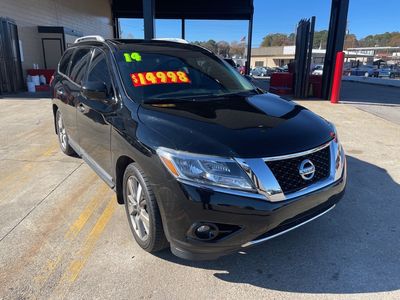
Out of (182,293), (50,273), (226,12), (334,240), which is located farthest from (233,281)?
(226,12)

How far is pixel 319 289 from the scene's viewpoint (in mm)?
2570

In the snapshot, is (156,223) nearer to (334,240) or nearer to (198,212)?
(198,212)

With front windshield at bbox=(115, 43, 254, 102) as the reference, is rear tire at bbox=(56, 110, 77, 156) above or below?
below

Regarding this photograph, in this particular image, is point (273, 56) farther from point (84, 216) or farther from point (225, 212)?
point (225, 212)

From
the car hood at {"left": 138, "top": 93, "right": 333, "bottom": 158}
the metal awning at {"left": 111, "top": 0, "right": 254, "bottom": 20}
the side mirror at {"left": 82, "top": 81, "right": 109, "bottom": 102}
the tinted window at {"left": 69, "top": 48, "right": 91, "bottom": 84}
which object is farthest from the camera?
the metal awning at {"left": 111, "top": 0, "right": 254, "bottom": 20}

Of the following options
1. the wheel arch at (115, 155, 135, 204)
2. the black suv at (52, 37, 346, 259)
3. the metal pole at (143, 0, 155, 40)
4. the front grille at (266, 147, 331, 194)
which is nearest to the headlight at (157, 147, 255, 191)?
the black suv at (52, 37, 346, 259)

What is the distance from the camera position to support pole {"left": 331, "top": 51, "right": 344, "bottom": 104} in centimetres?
1266

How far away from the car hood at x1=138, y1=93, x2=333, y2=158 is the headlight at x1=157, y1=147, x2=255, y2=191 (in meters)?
0.05

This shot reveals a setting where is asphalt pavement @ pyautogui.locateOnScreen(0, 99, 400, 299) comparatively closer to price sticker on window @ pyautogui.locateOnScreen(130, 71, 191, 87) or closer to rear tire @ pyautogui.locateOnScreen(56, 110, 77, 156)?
rear tire @ pyautogui.locateOnScreen(56, 110, 77, 156)

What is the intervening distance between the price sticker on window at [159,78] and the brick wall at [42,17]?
14880 millimetres

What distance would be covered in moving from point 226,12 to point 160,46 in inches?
887

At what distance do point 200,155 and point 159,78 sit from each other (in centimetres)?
146

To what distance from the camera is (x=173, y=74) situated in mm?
3682

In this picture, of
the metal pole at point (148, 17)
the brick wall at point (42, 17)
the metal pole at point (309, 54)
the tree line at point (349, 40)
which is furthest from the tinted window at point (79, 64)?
the tree line at point (349, 40)
